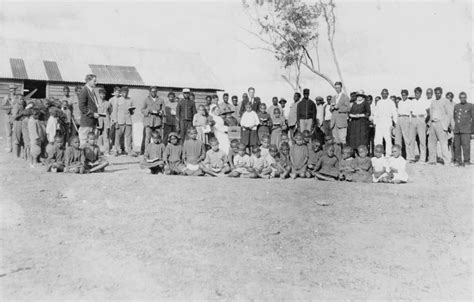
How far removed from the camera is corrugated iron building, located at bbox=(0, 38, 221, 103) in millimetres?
20219

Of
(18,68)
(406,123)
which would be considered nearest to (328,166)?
(406,123)

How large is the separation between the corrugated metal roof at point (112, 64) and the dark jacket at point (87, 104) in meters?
12.3

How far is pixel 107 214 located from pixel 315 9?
20448mm

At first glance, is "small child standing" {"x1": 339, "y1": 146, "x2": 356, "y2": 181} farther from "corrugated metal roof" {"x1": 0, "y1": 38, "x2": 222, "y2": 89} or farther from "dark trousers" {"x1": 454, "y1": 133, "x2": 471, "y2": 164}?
"corrugated metal roof" {"x1": 0, "y1": 38, "x2": 222, "y2": 89}

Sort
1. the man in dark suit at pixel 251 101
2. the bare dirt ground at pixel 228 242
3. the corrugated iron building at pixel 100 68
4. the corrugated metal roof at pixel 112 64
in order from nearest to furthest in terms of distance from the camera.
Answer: the bare dirt ground at pixel 228 242 → the man in dark suit at pixel 251 101 → the corrugated iron building at pixel 100 68 → the corrugated metal roof at pixel 112 64

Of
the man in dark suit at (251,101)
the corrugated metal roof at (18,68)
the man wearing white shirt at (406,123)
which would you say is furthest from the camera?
the corrugated metal roof at (18,68)

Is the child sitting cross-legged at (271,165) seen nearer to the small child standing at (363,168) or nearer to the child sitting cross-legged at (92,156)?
the small child standing at (363,168)

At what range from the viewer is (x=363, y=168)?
884cm

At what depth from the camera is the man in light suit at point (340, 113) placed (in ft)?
35.3

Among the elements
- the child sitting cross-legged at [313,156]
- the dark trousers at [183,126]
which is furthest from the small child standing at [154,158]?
the child sitting cross-legged at [313,156]

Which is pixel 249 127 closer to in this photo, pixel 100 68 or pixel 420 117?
pixel 420 117

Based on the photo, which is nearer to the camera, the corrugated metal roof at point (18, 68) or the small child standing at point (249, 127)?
the small child standing at point (249, 127)

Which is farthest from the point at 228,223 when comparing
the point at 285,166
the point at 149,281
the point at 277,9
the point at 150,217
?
the point at 277,9

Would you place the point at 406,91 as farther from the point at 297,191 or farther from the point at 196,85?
the point at 196,85
